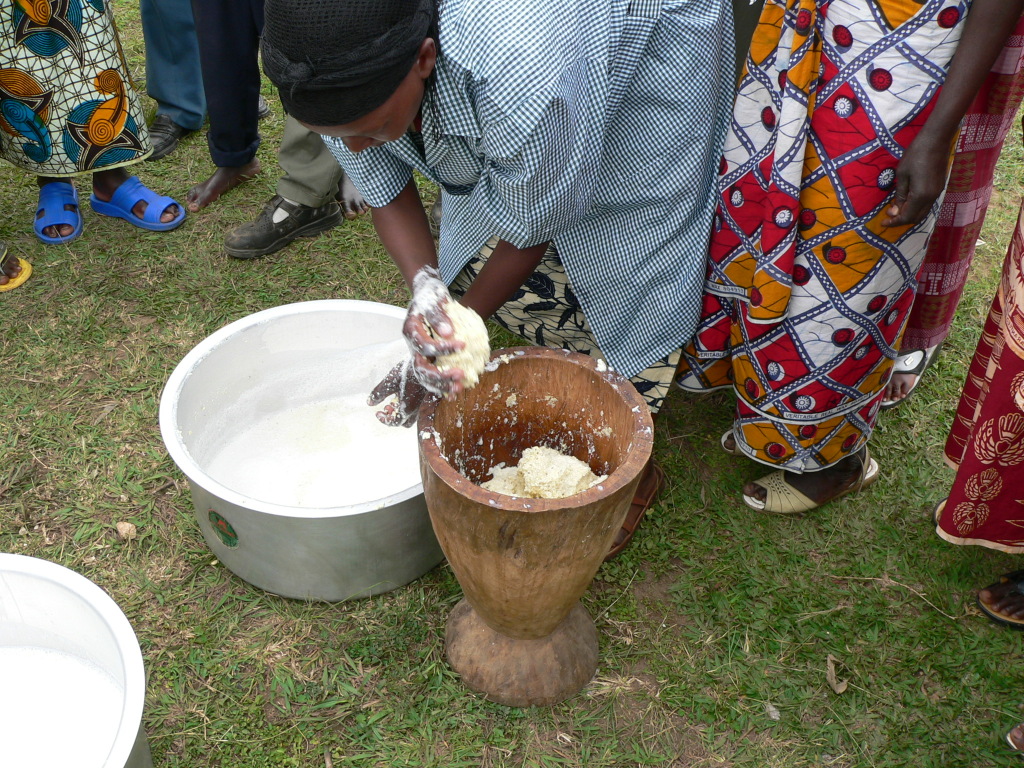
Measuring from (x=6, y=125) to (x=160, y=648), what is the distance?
6.62 feet

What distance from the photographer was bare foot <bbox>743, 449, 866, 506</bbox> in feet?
7.75

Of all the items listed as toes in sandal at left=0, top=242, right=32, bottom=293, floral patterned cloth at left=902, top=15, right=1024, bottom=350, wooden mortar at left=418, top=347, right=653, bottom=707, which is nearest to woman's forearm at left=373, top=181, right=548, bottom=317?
wooden mortar at left=418, top=347, right=653, bottom=707

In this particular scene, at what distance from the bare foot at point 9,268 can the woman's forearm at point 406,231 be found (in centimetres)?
176

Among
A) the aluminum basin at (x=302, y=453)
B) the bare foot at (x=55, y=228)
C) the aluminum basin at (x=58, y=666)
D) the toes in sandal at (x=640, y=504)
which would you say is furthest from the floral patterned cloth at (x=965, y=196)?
the bare foot at (x=55, y=228)

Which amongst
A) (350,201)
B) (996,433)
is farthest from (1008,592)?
(350,201)

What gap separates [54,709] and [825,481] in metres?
1.93

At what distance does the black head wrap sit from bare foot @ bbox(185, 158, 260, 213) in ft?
7.07

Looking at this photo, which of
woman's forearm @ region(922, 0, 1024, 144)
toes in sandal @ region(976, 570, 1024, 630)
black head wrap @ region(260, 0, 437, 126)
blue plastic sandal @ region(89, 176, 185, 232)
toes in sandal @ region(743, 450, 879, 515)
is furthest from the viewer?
blue plastic sandal @ region(89, 176, 185, 232)

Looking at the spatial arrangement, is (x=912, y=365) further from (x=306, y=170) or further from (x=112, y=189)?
(x=112, y=189)

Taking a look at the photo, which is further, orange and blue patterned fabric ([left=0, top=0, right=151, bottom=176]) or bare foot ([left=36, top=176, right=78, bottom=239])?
bare foot ([left=36, top=176, right=78, bottom=239])

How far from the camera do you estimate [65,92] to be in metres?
2.93

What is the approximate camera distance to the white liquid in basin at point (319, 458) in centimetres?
225

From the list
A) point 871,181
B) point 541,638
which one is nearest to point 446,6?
point 871,181

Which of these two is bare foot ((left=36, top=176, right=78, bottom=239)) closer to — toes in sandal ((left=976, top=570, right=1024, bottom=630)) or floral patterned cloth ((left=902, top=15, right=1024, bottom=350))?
floral patterned cloth ((left=902, top=15, right=1024, bottom=350))
